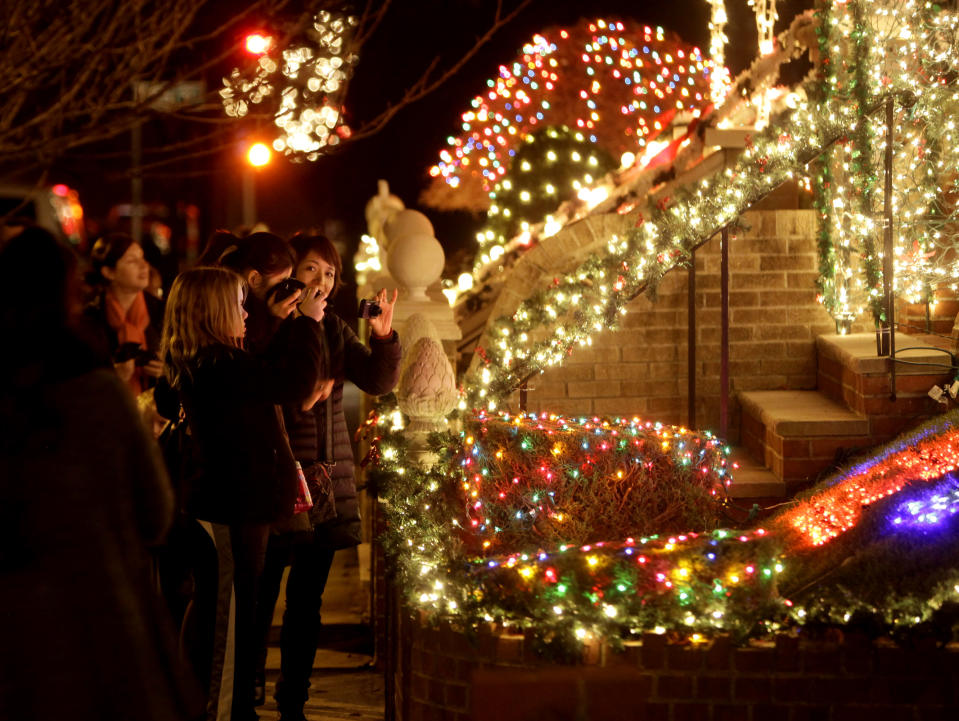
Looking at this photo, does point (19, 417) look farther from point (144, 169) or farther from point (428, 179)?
point (428, 179)

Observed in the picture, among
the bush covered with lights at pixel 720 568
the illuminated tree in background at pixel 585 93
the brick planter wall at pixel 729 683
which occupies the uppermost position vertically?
the illuminated tree in background at pixel 585 93

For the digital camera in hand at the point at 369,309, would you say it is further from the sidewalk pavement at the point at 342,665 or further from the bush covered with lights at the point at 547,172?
the bush covered with lights at the point at 547,172

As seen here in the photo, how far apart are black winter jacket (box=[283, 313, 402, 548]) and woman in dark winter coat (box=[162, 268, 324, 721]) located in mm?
406

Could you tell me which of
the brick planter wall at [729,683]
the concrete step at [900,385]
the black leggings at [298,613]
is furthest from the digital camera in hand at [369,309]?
the concrete step at [900,385]

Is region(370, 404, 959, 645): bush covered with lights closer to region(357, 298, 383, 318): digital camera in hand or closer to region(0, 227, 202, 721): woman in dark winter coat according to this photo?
region(357, 298, 383, 318): digital camera in hand

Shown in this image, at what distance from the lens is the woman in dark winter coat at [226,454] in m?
4.45

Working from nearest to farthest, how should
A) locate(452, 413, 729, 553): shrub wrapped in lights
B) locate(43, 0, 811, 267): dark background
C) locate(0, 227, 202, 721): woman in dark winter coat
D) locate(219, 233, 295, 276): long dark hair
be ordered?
locate(0, 227, 202, 721): woman in dark winter coat, locate(219, 233, 295, 276): long dark hair, locate(452, 413, 729, 553): shrub wrapped in lights, locate(43, 0, 811, 267): dark background

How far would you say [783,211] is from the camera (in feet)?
25.6

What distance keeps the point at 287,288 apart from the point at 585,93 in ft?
33.1

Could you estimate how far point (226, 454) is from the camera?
446cm

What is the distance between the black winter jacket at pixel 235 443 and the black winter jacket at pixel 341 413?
407 millimetres

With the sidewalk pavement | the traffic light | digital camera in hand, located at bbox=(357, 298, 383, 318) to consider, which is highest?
the traffic light

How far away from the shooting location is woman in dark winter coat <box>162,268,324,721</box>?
445 centimetres

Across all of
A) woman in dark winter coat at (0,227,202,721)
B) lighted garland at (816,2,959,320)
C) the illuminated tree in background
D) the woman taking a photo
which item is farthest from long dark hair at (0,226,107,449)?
the illuminated tree in background
